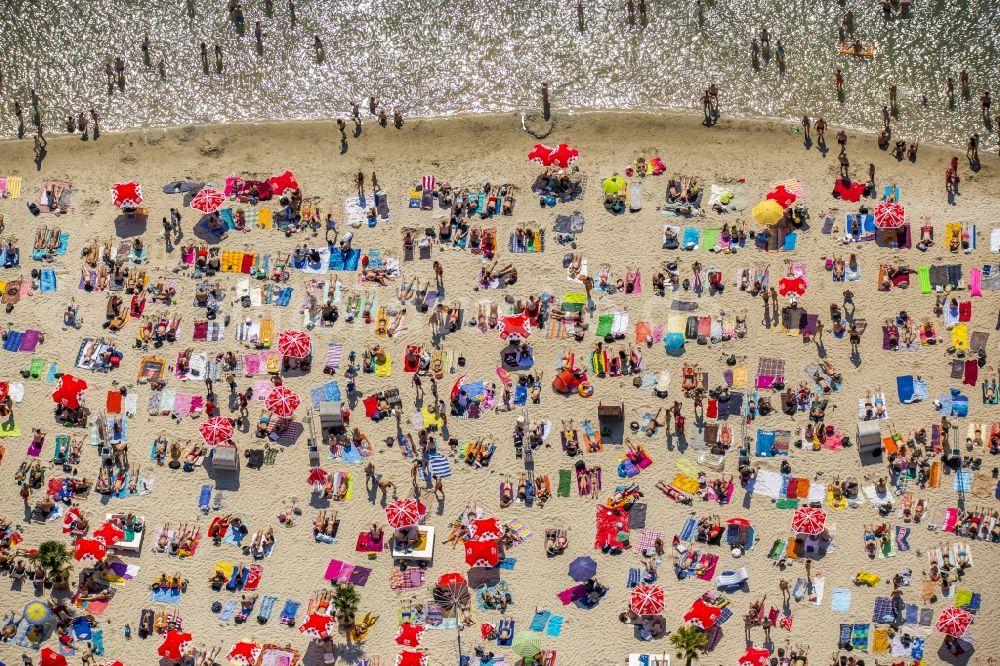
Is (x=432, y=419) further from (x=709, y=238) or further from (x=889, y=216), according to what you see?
(x=889, y=216)

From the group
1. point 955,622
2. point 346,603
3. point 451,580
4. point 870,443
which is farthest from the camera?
point 870,443

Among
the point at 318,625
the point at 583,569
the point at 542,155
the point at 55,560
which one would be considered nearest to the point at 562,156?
the point at 542,155

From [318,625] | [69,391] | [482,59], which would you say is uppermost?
[482,59]

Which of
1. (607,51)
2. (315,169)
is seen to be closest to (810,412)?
(607,51)

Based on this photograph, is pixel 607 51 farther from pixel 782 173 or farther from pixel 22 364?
pixel 22 364

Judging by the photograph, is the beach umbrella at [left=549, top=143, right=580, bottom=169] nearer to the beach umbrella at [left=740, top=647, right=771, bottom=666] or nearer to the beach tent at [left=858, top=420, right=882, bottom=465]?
the beach tent at [left=858, top=420, right=882, bottom=465]

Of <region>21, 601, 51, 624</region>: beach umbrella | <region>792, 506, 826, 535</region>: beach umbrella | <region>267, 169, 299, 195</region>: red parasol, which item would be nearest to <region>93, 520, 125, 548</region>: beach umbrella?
<region>21, 601, 51, 624</region>: beach umbrella
